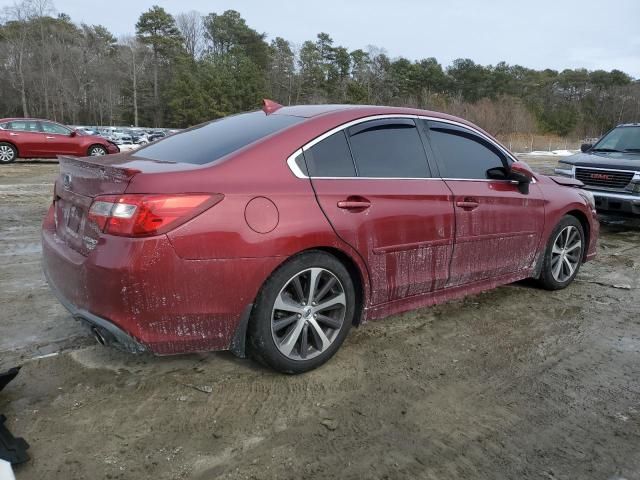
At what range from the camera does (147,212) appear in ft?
8.45

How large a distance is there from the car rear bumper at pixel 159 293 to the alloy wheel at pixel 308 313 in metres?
0.23

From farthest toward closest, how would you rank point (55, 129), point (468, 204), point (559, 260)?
point (55, 129), point (559, 260), point (468, 204)

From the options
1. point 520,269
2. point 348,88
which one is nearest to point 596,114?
point 348,88

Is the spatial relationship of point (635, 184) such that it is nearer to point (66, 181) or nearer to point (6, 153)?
point (66, 181)

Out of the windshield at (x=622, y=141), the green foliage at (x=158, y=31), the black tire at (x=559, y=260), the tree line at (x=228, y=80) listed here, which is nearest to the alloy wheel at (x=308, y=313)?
the black tire at (x=559, y=260)

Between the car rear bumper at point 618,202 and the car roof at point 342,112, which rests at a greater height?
the car roof at point 342,112

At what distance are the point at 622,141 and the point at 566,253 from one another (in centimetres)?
531

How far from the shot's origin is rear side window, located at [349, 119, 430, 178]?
3.39 metres

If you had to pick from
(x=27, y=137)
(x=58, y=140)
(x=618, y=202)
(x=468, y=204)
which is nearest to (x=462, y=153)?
(x=468, y=204)

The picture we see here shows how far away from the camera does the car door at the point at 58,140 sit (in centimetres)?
1627

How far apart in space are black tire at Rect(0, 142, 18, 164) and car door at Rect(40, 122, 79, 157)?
90cm

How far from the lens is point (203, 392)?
9.67 feet

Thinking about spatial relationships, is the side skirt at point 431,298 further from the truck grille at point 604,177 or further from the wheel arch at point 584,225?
the truck grille at point 604,177

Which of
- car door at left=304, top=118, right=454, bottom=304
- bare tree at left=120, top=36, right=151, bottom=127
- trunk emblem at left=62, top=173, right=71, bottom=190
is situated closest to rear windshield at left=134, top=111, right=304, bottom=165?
car door at left=304, top=118, right=454, bottom=304
